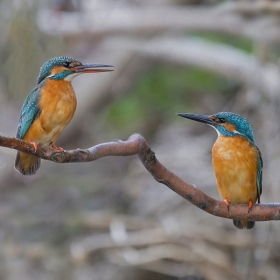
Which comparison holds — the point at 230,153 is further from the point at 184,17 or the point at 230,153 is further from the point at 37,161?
the point at 184,17

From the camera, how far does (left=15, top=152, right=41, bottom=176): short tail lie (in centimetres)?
222

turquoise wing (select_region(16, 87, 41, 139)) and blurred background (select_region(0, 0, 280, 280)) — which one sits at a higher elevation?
turquoise wing (select_region(16, 87, 41, 139))

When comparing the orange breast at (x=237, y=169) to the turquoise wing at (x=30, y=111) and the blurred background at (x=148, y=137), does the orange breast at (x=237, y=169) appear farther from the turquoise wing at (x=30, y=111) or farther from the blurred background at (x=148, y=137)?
the blurred background at (x=148, y=137)

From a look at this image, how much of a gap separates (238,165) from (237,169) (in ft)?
0.06

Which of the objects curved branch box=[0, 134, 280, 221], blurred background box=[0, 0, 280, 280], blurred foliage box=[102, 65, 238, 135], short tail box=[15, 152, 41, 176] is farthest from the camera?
blurred foliage box=[102, 65, 238, 135]

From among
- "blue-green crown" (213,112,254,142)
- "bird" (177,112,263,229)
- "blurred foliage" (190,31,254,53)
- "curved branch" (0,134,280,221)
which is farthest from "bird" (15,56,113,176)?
"blurred foliage" (190,31,254,53)

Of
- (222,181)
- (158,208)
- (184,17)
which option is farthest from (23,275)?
(222,181)

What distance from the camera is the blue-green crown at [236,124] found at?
2.44 m

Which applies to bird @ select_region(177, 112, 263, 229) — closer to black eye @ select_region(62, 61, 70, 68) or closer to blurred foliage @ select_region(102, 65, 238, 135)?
black eye @ select_region(62, 61, 70, 68)

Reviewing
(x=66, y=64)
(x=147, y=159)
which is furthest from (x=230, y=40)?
(x=147, y=159)

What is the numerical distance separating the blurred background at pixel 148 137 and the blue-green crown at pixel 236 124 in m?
1.55

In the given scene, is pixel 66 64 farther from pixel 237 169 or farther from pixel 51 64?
pixel 237 169

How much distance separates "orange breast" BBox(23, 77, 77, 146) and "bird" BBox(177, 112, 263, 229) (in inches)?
28.5

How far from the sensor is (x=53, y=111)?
85.3 inches
